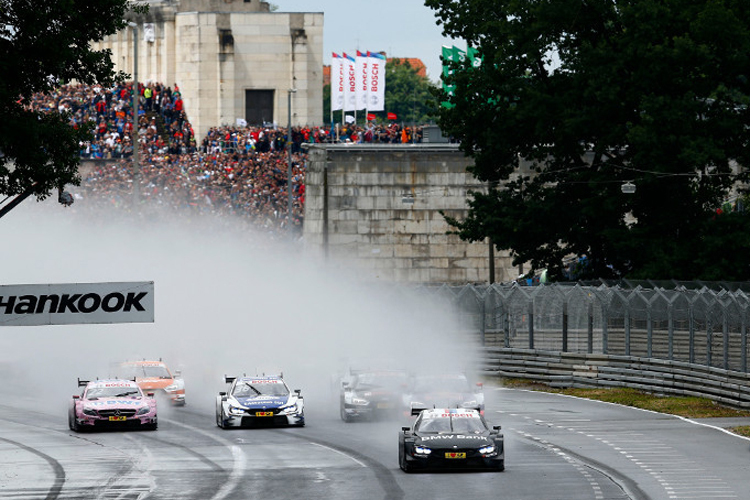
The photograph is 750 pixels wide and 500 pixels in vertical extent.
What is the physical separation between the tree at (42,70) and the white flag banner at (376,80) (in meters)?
76.1

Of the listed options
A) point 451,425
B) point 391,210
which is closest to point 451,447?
point 451,425

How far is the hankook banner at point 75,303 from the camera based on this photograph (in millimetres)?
23484

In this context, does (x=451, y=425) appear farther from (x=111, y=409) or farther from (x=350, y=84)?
(x=350, y=84)

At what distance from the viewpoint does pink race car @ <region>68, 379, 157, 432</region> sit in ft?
123

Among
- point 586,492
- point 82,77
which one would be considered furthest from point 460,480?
point 82,77

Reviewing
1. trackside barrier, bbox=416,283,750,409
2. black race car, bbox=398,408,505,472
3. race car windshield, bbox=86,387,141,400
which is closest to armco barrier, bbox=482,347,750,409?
trackside barrier, bbox=416,283,750,409

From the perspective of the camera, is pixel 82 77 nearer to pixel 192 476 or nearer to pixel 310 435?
pixel 192 476

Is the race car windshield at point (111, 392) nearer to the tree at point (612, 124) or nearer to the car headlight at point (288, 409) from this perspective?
the car headlight at point (288, 409)

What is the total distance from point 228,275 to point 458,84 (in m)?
17.4

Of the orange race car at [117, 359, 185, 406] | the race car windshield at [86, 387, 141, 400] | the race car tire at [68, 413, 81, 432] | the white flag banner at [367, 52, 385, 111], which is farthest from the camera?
the white flag banner at [367, 52, 385, 111]

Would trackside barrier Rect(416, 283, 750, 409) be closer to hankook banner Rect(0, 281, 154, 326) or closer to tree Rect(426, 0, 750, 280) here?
tree Rect(426, 0, 750, 280)

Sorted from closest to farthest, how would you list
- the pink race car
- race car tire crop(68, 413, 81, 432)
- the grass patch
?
the pink race car
race car tire crop(68, 413, 81, 432)
the grass patch

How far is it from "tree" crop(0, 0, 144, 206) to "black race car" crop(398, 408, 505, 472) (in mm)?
8149

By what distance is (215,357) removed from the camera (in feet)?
188
